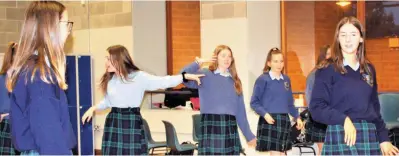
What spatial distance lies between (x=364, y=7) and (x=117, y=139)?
513 cm

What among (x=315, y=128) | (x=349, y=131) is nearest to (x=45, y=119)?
(x=349, y=131)

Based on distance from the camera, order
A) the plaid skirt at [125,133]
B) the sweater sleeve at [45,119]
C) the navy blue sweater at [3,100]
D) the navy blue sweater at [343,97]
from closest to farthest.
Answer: the sweater sleeve at [45,119], the navy blue sweater at [343,97], the plaid skirt at [125,133], the navy blue sweater at [3,100]

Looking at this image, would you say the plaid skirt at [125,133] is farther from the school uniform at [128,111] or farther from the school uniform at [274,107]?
the school uniform at [274,107]

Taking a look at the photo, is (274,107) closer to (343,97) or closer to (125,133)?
(125,133)

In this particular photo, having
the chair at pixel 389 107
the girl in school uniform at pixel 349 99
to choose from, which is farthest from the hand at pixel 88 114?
the chair at pixel 389 107

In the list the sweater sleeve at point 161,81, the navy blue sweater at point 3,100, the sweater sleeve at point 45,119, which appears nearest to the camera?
the sweater sleeve at point 45,119

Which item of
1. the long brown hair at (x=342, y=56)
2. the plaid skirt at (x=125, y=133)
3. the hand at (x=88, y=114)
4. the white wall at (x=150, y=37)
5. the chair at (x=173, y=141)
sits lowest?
the chair at (x=173, y=141)

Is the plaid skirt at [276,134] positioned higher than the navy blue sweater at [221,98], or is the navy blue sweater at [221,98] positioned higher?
the navy blue sweater at [221,98]

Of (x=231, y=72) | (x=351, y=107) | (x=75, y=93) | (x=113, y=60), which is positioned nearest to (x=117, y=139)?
(x=113, y=60)

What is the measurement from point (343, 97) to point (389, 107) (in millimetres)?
4446

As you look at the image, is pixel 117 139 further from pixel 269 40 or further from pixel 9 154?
pixel 269 40

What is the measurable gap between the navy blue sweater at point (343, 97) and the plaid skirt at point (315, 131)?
3.42m

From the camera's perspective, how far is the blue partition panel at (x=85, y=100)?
1001cm

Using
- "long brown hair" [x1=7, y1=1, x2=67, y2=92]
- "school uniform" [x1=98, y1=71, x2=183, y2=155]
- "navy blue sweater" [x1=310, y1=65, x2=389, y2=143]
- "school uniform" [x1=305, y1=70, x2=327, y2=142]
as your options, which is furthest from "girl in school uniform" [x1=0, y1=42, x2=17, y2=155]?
"navy blue sweater" [x1=310, y1=65, x2=389, y2=143]
